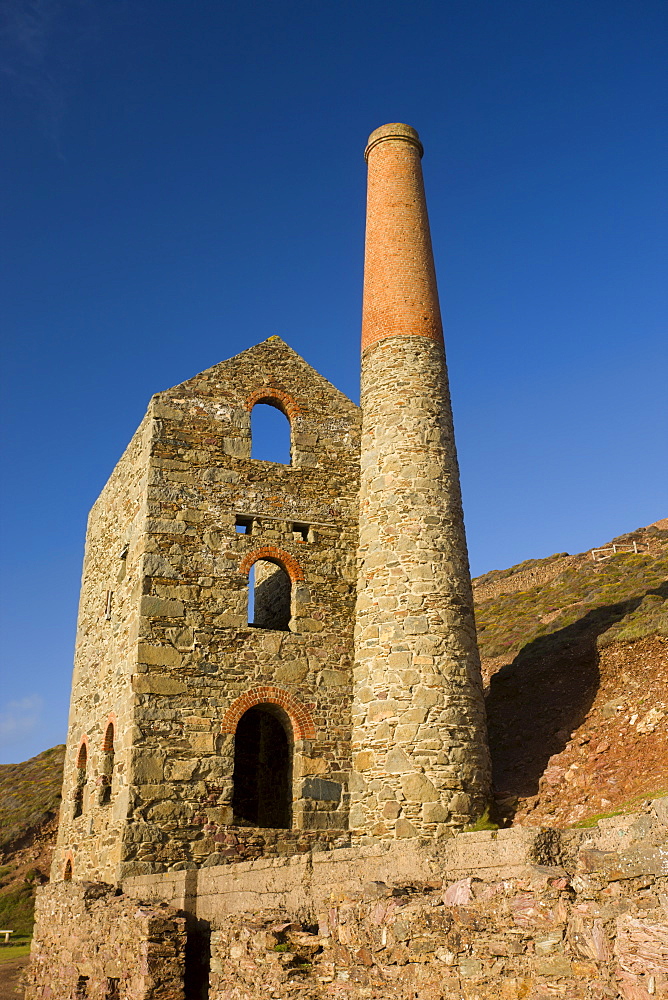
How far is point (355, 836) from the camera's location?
1326 cm

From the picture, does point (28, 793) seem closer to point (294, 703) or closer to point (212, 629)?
point (212, 629)

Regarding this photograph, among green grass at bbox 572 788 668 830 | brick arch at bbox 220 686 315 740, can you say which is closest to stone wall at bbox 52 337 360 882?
brick arch at bbox 220 686 315 740

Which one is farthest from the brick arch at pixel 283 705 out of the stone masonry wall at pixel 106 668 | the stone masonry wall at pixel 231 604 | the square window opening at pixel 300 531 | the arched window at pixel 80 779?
the arched window at pixel 80 779

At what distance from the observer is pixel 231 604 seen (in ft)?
47.3

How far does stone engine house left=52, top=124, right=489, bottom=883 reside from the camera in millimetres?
13031

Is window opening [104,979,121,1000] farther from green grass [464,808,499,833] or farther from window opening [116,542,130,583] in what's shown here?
window opening [116,542,130,583]

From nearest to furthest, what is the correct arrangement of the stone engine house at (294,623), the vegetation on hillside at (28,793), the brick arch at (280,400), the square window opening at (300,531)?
1. the stone engine house at (294,623)
2. the square window opening at (300,531)
3. the brick arch at (280,400)
4. the vegetation on hillside at (28,793)

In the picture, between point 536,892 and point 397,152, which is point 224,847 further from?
point 397,152

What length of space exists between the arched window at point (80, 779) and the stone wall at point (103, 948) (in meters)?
1.67

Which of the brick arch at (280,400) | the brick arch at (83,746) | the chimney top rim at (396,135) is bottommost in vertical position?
the brick arch at (83,746)

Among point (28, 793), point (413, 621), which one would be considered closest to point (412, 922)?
point (413, 621)

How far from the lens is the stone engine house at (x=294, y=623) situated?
1303 centimetres

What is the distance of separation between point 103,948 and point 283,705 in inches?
170

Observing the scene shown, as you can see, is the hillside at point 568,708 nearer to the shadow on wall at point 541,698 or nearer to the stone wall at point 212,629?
the shadow on wall at point 541,698
